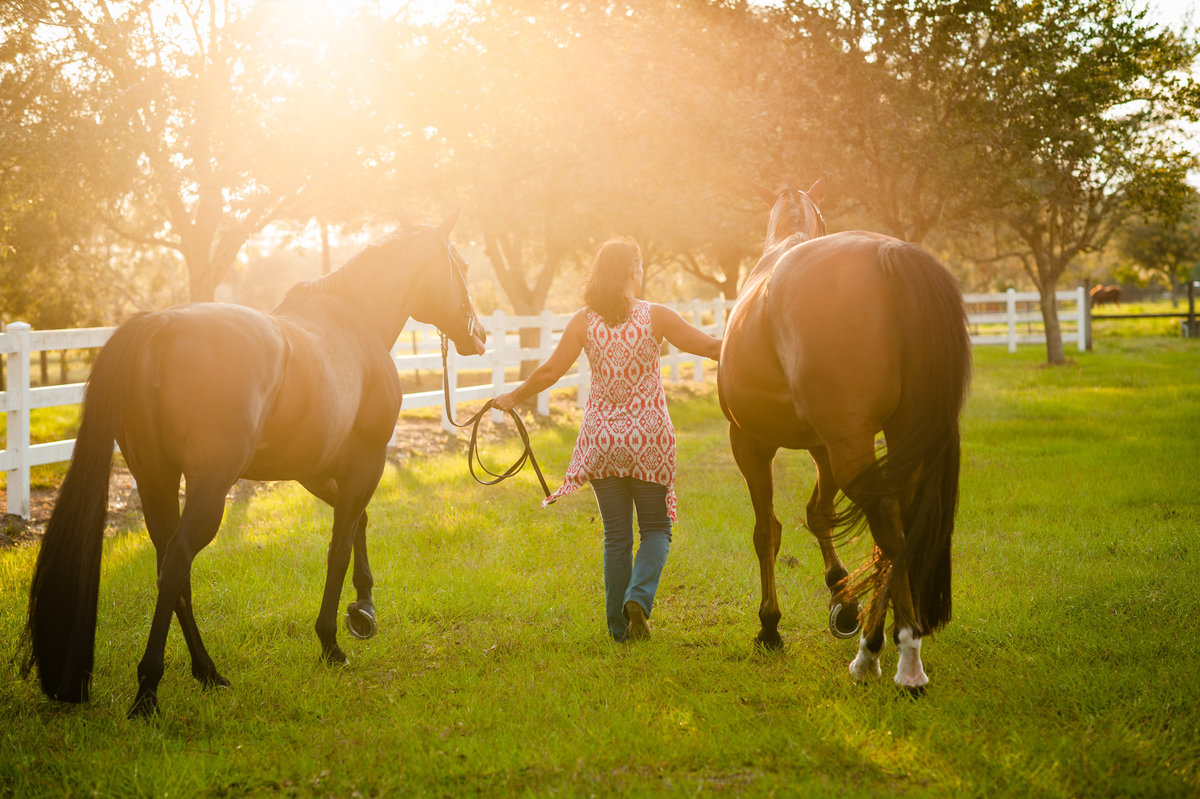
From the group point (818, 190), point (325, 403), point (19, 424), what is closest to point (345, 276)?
point (325, 403)

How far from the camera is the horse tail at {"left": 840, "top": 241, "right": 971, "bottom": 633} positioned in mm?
3355

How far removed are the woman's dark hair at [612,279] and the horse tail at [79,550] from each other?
1.93 metres

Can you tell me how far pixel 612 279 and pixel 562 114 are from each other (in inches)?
495

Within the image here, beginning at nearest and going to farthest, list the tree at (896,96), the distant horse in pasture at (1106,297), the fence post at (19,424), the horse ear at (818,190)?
the horse ear at (818,190)
the fence post at (19,424)
the tree at (896,96)
the distant horse in pasture at (1106,297)

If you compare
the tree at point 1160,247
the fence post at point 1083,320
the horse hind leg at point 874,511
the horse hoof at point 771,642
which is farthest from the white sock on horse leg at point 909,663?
the tree at point 1160,247

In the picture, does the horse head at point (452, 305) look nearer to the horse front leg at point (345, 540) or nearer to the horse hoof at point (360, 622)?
the horse front leg at point (345, 540)

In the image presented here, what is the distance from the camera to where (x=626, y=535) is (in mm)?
4469

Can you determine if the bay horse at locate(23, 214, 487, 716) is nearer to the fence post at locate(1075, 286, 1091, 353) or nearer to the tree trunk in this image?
the tree trunk

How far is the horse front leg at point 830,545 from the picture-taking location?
13.6 ft

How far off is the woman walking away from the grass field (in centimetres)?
36

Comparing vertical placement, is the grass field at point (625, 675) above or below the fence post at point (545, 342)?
below

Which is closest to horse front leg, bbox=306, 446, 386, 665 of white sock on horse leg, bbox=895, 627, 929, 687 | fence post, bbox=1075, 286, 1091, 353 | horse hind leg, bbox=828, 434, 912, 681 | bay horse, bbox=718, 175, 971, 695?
bay horse, bbox=718, 175, 971, 695

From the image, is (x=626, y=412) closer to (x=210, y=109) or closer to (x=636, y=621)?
(x=636, y=621)

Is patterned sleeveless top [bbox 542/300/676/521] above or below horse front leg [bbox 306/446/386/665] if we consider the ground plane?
above
